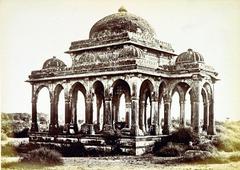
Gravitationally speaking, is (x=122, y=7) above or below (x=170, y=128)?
above

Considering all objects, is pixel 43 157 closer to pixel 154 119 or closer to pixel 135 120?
pixel 135 120

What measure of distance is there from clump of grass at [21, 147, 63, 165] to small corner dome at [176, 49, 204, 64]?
2549 mm

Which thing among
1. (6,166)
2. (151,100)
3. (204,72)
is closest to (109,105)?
(151,100)

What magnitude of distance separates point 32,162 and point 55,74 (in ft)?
7.98

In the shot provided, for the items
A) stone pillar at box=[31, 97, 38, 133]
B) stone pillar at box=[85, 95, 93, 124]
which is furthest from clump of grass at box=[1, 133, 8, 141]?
stone pillar at box=[85, 95, 93, 124]

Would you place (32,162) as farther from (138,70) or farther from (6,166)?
(138,70)

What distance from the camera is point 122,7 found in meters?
7.37

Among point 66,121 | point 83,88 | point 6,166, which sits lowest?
point 6,166

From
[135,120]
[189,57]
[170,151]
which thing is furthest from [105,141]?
[189,57]

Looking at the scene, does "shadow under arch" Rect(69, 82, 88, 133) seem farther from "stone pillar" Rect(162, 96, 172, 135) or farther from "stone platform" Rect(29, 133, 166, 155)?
"stone pillar" Rect(162, 96, 172, 135)

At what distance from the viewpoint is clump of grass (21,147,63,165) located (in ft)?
23.6

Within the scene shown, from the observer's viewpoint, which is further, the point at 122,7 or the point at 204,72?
the point at 204,72

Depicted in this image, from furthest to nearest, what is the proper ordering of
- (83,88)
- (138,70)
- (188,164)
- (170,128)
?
(83,88) < (170,128) < (138,70) < (188,164)

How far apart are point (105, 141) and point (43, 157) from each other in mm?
1258
